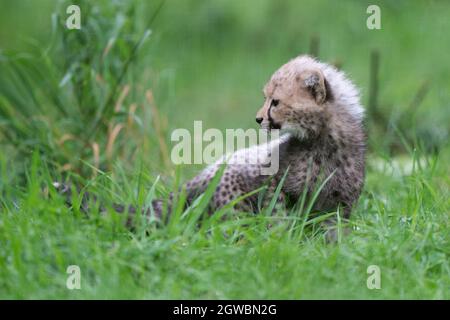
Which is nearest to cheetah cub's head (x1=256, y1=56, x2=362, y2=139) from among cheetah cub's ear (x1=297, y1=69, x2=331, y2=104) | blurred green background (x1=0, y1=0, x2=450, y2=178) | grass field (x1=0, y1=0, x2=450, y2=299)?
cheetah cub's ear (x1=297, y1=69, x2=331, y2=104)

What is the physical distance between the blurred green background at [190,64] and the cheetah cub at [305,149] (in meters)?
0.72

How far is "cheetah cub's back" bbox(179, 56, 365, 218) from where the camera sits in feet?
17.3

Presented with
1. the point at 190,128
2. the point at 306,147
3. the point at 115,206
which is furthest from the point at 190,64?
the point at 115,206

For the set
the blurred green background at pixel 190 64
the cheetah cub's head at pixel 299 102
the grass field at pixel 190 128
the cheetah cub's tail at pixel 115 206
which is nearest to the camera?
the grass field at pixel 190 128

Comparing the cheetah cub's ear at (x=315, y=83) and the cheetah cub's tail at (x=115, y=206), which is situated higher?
the cheetah cub's ear at (x=315, y=83)

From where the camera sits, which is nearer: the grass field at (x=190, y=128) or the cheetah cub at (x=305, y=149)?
the grass field at (x=190, y=128)

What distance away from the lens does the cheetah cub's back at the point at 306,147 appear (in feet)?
17.3

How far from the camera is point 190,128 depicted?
8.73m

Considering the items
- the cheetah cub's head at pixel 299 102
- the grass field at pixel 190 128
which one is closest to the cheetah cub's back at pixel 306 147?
the cheetah cub's head at pixel 299 102

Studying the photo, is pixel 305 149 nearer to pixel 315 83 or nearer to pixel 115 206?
pixel 315 83

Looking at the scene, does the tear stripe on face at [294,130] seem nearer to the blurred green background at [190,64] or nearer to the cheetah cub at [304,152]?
the cheetah cub at [304,152]

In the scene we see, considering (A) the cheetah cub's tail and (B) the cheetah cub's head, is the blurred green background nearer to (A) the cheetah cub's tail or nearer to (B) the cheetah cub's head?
(B) the cheetah cub's head
